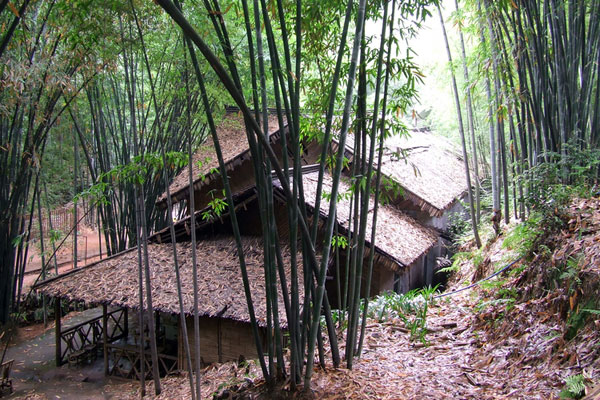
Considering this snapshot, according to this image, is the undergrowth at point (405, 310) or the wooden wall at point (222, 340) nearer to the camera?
the undergrowth at point (405, 310)

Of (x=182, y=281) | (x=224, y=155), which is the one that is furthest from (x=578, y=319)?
(x=224, y=155)

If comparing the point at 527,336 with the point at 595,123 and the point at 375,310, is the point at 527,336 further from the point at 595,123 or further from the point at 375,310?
the point at 595,123

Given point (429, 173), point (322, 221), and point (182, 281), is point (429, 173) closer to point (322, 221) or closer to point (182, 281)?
point (322, 221)

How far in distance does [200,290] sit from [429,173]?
6588mm

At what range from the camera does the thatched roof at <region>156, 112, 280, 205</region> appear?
823 centimetres

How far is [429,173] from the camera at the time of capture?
10.0 metres

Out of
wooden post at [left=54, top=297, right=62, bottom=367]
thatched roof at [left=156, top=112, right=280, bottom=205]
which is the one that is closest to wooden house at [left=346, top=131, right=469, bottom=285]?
thatched roof at [left=156, top=112, right=280, bottom=205]

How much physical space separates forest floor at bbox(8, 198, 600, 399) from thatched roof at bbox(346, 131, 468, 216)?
2708 millimetres

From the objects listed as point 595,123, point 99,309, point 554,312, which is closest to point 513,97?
point 595,123

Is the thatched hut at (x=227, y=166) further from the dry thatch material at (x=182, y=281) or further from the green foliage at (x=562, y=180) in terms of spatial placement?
the green foliage at (x=562, y=180)

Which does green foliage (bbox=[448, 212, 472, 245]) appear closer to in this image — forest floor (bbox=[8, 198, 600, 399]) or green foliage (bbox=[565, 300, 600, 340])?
forest floor (bbox=[8, 198, 600, 399])

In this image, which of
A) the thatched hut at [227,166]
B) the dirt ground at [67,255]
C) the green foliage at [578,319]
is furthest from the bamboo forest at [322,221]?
the dirt ground at [67,255]

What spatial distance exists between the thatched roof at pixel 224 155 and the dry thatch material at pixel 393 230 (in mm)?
1661

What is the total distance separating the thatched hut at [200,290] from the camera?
515 centimetres
